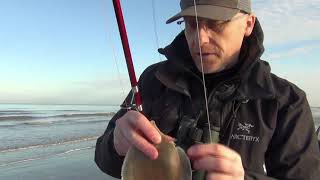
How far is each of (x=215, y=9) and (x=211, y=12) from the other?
1.8 inches

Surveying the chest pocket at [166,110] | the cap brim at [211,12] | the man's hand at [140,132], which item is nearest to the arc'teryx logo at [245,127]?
the chest pocket at [166,110]

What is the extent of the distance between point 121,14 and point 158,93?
3.42ft

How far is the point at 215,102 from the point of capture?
105 inches

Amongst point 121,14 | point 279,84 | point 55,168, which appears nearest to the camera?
point 121,14

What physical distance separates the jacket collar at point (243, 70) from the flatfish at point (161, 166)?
108 cm

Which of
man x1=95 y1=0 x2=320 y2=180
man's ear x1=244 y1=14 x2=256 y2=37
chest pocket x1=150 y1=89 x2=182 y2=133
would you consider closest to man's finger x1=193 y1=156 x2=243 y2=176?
man x1=95 y1=0 x2=320 y2=180

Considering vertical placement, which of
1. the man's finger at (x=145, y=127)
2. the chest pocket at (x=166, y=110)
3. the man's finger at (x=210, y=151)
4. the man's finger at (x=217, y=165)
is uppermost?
the man's finger at (x=145, y=127)

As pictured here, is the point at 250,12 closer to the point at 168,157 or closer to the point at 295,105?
the point at 295,105

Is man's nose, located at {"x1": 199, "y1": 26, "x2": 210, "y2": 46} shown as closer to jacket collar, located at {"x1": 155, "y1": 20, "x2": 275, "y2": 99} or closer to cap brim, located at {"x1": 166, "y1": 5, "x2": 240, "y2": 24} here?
cap brim, located at {"x1": 166, "y1": 5, "x2": 240, "y2": 24}

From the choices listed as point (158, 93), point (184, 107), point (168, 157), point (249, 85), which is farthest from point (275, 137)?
point (168, 157)


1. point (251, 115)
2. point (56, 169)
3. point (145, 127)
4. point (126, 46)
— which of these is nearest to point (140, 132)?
point (145, 127)

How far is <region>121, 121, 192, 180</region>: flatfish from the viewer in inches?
63.0

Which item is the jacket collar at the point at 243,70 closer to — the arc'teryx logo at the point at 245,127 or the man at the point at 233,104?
the man at the point at 233,104

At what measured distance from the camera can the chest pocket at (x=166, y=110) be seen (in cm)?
269
